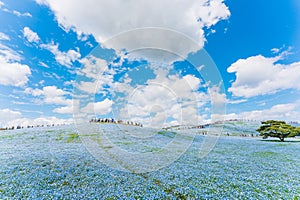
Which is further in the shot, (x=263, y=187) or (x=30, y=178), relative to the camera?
(x=30, y=178)

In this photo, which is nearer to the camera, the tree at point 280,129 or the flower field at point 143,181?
the flower field at point 143,181

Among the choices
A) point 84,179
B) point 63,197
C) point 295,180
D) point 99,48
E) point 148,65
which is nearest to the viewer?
point 63,197

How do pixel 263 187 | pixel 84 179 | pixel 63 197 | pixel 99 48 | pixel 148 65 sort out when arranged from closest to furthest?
1. pixel 63 197
2. pixel 263 187
3. pixel 84 179
4. pixel 99 48
5. pixel 148 65

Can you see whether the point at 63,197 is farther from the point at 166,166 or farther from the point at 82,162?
the point at 166,166

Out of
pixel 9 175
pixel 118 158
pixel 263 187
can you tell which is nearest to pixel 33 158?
pixel 9 175

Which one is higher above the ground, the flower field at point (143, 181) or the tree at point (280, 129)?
the tree at point (280, 129)

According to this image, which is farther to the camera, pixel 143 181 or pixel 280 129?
pixel 280 129

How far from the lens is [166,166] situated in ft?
48.4

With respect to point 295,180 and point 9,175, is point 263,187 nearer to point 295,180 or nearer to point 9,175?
point 295,180

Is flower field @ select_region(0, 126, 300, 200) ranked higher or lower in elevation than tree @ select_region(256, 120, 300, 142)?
lower

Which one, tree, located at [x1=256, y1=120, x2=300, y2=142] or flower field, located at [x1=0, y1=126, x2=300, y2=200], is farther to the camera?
tree, located at [x1=256, y1=120, x2=300, y2=142]

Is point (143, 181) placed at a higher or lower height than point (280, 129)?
lower

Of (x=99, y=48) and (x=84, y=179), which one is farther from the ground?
(x=99, y=48)

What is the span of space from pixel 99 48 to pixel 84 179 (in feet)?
38.2
